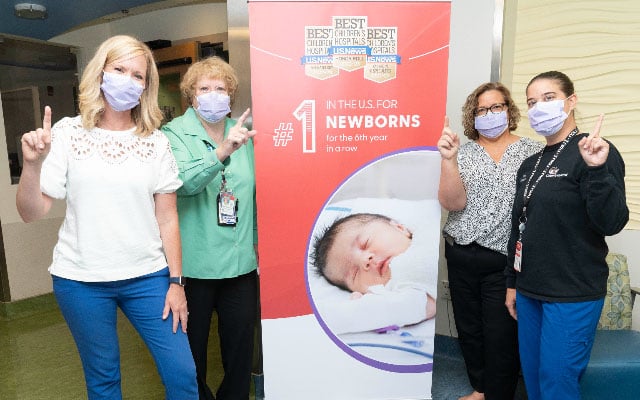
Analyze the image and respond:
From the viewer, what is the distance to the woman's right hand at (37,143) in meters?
1.31

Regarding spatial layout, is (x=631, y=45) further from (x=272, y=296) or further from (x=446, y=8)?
(x=272, y=296)

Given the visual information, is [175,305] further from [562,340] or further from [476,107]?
[476,107]

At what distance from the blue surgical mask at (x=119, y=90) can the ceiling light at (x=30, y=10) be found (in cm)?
241

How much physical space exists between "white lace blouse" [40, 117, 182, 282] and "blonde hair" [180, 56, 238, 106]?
1.26 feet

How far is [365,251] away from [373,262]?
0.06 meters

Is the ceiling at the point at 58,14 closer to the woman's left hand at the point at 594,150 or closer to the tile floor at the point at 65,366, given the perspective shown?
the tile floor at the point at 65,366

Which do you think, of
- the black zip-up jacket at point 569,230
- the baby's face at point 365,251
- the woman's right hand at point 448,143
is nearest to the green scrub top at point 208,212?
the baby's face at point 365,251

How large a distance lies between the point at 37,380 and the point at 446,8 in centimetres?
313

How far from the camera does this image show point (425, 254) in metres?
2.01

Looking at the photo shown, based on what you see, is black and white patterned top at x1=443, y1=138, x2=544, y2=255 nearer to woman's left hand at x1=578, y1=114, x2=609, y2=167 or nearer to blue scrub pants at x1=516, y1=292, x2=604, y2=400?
blue scrub pants at x1=516, y1=292, x2=604, y2=400

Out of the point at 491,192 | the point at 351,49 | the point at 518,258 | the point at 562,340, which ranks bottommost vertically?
the point at 562,340

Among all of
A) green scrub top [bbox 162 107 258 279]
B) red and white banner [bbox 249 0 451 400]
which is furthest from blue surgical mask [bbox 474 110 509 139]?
green scrub top [bbox 162 107 258 279]

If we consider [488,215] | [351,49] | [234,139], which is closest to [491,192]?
[488,215]

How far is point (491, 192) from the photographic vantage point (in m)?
2.07
